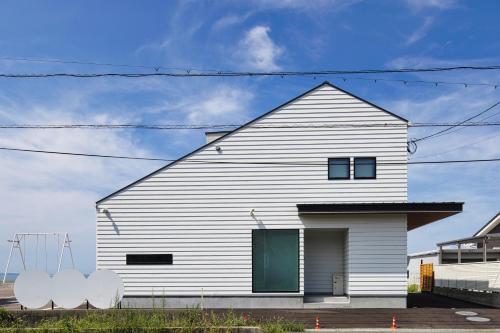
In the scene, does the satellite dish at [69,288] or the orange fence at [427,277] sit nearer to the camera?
the satellite dish at [69,288]

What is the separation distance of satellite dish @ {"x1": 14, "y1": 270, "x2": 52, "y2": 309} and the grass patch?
1735 millimetres

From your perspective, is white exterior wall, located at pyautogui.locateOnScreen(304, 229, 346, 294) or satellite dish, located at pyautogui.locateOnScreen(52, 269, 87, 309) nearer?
satellite dish, located at pyautogui.locateOnScreen(52, 269, 87, 309)

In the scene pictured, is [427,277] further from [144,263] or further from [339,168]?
[144,263]

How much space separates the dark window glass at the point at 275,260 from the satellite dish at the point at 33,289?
7258mm

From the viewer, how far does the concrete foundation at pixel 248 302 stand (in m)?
17.7

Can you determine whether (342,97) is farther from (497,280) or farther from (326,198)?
(497,280)

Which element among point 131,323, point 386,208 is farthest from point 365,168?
point 131,323

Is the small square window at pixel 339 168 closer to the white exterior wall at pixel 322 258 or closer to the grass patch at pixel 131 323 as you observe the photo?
the white exterior wall at pixel 322 258

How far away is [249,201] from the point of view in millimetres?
18516

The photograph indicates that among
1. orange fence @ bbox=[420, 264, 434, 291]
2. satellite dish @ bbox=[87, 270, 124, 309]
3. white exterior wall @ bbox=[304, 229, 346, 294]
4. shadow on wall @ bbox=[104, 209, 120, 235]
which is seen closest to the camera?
satellite dish @ bbox=[87, 270, 124, 309]

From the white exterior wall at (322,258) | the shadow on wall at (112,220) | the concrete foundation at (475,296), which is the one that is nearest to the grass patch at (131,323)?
the shadow on wall at (112,220)

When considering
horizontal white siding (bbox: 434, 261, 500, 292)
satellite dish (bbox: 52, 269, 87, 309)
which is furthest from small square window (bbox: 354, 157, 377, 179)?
satellite dish (bbox: 52, 269, 87, 309)

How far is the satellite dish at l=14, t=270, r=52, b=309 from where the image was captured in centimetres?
1490

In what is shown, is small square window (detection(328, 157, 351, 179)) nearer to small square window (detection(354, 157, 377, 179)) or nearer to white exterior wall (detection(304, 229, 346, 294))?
small square window (detection(354, 157, 377, 179))
